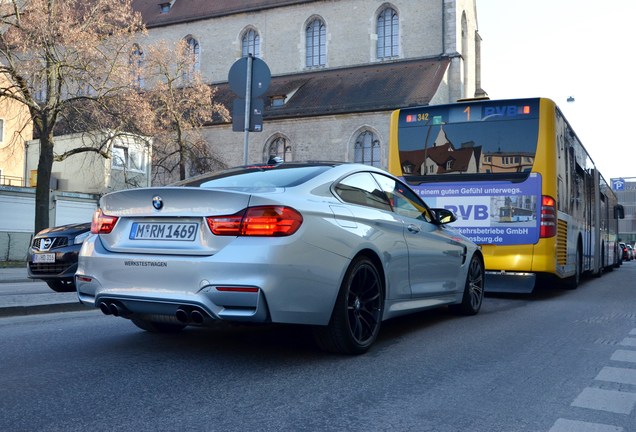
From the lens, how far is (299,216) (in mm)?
4559

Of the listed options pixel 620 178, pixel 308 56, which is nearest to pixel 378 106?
pixel 308 56

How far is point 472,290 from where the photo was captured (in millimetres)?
7918

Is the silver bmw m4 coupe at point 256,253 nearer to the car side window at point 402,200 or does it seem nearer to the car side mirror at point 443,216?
the car side window at point 402,200

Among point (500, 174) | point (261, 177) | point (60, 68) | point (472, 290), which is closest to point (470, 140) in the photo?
point (500, 174)

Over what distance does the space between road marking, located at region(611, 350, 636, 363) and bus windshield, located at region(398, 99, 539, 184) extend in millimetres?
5177

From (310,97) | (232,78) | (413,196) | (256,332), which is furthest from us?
(310,97)

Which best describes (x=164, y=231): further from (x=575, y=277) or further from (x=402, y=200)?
(x=575, y=277)

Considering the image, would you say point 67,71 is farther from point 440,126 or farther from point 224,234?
point 224,234

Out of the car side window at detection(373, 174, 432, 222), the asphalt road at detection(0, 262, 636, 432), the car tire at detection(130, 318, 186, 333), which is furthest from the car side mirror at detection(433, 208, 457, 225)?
the car tire at detection(130, 318, 186, 333)

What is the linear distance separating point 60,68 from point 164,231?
19.4 meters

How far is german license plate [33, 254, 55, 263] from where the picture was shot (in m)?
9.75

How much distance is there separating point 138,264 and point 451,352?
8.40ft

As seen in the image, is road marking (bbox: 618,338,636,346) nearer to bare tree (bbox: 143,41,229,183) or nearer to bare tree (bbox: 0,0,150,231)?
bare tree (bbox: 0,0,150,231)

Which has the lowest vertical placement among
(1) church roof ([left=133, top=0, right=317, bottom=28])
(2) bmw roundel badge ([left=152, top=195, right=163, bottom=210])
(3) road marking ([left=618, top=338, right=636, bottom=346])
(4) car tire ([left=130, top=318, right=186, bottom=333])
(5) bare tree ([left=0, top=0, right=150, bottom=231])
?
(3) road marking ([left=618, top=338, right=636, bottom=346])
